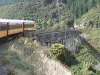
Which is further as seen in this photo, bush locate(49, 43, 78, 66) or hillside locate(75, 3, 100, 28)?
hillside locate(75, 3, 100, 28)

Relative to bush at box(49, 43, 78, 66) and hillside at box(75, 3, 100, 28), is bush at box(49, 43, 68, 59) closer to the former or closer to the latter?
bush at box(49, 43, 78, 66)

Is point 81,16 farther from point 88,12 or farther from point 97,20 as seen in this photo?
point 97,20

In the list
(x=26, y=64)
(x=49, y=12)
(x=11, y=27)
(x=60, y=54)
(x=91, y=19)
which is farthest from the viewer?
(x=49, y=12)

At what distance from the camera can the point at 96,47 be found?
58.3 meters

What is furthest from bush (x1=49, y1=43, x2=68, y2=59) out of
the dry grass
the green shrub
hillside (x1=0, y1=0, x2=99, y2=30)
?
hillside (x1=0, y1=0, x2=99, y2=30)

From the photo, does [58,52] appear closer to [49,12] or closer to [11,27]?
[11,27]

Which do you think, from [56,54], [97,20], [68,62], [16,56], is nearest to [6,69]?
[16,56]

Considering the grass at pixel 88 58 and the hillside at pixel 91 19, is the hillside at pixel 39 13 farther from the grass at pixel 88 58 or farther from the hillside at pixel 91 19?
the grass at pixel 88 58

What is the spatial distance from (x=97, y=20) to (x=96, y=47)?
2282 centimetres

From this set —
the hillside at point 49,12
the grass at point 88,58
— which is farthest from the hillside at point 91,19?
the grass at point 88,58

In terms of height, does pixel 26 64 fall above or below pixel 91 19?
above

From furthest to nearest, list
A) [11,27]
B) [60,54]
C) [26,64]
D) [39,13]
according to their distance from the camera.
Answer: [39,13] → [11,27] → [60,54] → [26,64]

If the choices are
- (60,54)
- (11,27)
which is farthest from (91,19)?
(60,54)

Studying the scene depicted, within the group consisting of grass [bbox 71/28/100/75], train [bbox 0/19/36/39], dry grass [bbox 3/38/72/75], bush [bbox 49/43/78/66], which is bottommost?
grass [bbox 71/28/100/75]
